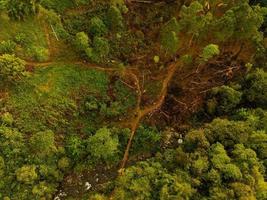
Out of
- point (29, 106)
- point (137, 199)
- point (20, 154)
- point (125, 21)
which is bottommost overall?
point (137, 199)

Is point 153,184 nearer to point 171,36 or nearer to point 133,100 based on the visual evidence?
point 133,100

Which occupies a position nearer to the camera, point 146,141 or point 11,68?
point 11,68

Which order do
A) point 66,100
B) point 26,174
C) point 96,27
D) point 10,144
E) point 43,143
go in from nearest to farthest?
point 26,174, point 43,143, point 10,144, point 66,100, point 96,27

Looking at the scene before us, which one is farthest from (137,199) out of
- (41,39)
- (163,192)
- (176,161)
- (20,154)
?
(41,39)

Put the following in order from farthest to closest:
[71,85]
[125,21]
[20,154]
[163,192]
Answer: [125,21] < [71,85] < [20,154] < [163,192]

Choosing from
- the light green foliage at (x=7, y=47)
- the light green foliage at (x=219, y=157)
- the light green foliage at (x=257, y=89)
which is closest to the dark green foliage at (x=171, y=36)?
the light green foliage at (x=257, y=89)

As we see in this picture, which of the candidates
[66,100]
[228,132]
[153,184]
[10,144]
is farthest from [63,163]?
[228,132]

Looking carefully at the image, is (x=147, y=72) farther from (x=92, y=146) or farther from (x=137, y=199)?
(x=137, y=199)

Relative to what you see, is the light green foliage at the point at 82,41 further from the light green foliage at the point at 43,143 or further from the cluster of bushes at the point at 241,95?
the cluster of bushes at the point at 241,95

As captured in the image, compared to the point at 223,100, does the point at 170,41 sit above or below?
above
